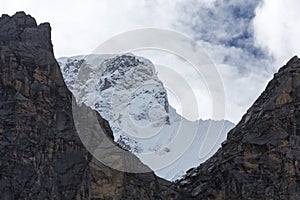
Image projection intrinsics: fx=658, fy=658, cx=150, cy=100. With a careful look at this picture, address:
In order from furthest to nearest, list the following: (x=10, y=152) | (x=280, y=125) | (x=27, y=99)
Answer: (x=280, y=125), (x=27, y=99), (x=10, y=152)

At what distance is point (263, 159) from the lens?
90.3 meters

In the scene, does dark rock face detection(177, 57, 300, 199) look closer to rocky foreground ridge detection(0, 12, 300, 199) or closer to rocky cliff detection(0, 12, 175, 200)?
rocky foreground ridge detection(0, 12, 300, 199)

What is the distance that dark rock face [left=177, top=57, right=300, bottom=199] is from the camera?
88312mm

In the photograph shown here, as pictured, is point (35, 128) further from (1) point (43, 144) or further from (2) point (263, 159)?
(2) point (263, 159)

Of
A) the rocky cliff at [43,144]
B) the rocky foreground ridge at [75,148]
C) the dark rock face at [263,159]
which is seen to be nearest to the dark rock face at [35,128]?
the rocky cliff at [43,144]

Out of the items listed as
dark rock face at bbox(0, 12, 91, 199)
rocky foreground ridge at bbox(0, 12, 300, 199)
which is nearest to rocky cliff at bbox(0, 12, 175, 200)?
dark rock face at bbox(0, 12, 91, 199)

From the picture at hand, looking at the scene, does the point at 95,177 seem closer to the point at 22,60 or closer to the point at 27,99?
the point at 27,99

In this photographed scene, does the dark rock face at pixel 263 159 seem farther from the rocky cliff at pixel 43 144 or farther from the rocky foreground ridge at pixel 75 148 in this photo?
the rocky cliff at pixel 43 144

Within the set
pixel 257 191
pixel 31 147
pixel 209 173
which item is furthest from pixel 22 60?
pixel 257 191

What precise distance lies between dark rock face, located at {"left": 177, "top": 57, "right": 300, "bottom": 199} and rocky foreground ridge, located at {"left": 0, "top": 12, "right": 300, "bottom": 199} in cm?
14

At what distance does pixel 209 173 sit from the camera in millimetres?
94688

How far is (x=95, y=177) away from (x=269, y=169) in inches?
933

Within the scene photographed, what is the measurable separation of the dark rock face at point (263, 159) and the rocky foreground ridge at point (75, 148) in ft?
0.44

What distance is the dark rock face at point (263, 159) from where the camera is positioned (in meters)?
88.3
